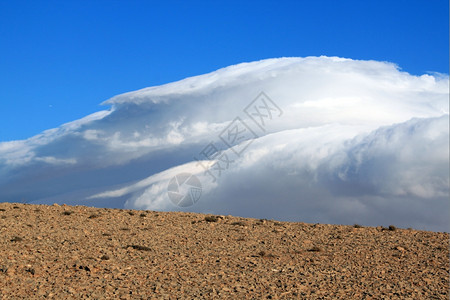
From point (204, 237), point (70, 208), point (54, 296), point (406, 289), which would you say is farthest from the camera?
point (70, 208)

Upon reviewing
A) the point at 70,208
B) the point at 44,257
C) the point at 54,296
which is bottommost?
the point at 54,296

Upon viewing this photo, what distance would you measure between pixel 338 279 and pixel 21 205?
2511cm

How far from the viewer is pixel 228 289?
60.8 ft

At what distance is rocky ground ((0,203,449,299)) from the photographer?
61.3 feet

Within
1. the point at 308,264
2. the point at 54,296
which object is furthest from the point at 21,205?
the point at 308,264

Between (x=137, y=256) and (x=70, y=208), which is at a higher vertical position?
(x=70, y=208)

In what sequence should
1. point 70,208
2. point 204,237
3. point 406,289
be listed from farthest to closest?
point 70,208, point 204,237, point 406,289

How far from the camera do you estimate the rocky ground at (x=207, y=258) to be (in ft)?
61.3

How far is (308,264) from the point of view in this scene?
22.6 meters

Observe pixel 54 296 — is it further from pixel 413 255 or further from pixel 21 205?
pixel 21 205

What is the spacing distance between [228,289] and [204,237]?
912 cm

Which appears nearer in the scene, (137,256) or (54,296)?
(54,296)

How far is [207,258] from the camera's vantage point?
75.5 feet

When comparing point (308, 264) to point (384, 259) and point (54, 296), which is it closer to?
point (384, 259)
